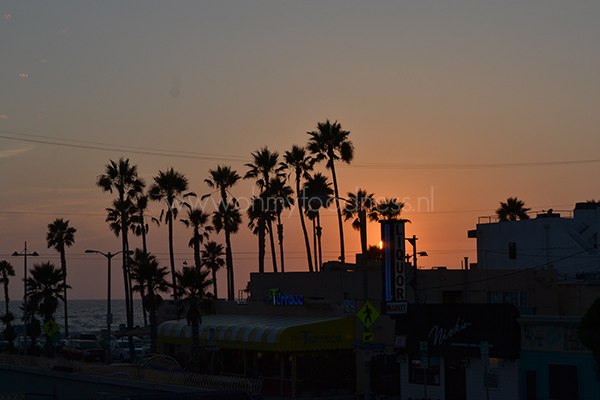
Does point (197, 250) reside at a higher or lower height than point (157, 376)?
higher

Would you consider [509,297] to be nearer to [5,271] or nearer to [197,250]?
[197,250]

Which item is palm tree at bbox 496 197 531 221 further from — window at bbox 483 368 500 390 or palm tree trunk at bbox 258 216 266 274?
window at bbox 483 368 500 390

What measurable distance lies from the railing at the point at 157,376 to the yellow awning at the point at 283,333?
34.7 feet

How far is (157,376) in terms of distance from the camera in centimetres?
2644

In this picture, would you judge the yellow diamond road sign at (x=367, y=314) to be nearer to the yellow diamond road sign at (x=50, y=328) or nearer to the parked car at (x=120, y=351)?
the yellow diamond road sign at (x=50, y=328)

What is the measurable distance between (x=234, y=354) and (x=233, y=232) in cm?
4926

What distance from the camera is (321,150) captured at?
69750 millimetres

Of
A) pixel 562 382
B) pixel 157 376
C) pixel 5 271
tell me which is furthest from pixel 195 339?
pixel 5 271

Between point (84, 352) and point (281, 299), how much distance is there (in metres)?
21.1

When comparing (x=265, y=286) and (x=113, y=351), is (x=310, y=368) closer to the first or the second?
(x=265, y=286)

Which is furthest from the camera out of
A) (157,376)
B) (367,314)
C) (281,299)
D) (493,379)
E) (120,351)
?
(120,351)

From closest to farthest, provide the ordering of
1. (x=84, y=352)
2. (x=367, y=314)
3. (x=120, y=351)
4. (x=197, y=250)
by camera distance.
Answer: (x=367, y=314)
(x=84, y=352)
(x=120, y=351)
(x=197, y=250)

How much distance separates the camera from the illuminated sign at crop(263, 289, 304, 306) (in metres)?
44.6

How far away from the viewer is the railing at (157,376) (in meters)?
24.2
